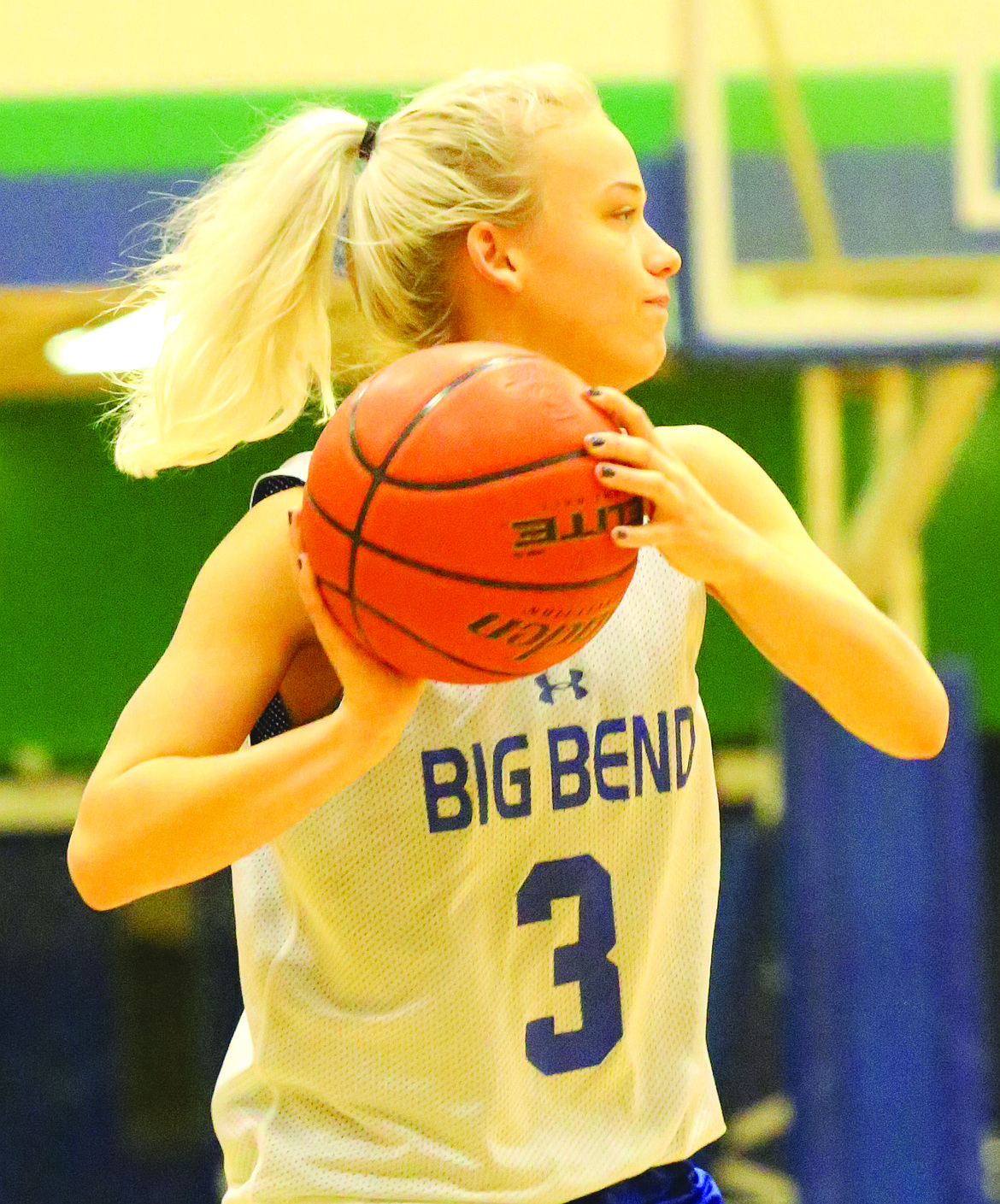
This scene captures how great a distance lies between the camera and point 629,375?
153 centimetres

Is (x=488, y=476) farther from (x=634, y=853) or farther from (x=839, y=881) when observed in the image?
(x=839, y=881)

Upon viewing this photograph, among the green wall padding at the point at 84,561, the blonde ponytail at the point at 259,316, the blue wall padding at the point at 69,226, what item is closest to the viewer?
the blonde ponytail at the point at 259,316

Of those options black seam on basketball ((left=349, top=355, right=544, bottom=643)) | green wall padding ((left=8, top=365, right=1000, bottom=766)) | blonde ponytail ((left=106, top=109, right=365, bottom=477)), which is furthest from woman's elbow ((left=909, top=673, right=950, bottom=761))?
green wall padding ((left=8, top=365, right=1000, bottom=766))

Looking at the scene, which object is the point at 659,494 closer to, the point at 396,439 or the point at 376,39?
the point at 396,439

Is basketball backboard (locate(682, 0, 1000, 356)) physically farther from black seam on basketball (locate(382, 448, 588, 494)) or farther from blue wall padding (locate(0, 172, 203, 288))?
black seam on basketball (locate(382, 448, 588, 494))

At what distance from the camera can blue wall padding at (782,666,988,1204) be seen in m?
3.75

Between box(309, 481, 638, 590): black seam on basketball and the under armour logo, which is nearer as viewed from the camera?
box(309, 481, 638, 590): black seam on basketball

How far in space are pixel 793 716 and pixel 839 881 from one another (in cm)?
37

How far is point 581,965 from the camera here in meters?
1.53

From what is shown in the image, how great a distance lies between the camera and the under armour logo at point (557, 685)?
1.52 m

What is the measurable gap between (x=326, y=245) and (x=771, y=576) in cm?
53

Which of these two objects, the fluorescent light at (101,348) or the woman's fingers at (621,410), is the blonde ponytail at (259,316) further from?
the fluorescent light at (101,348)

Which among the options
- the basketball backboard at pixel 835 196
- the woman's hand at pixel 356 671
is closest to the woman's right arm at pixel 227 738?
the woman's hand at pixel 356 671

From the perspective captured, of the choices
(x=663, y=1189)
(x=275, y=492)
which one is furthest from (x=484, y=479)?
(x=663, y=1189)
